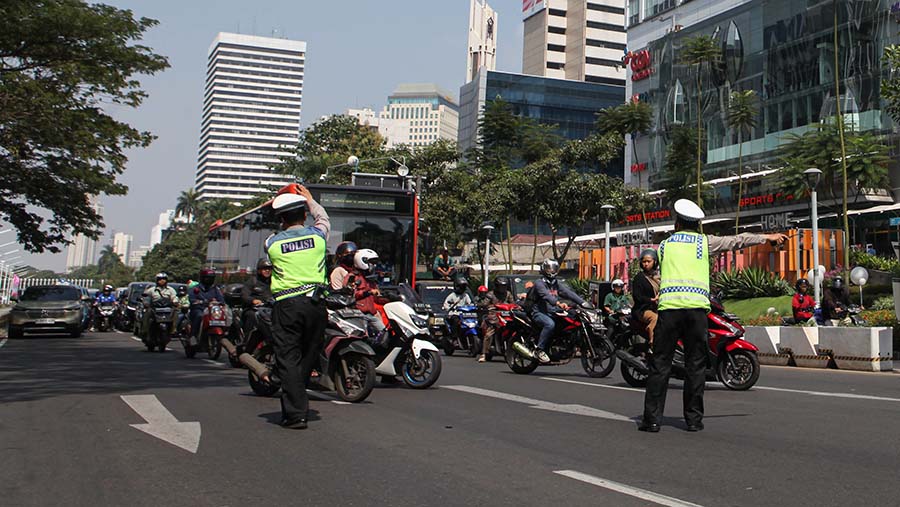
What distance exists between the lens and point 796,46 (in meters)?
47.8

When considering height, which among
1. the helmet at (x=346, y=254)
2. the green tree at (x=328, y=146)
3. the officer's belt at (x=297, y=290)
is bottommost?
the officer's belt at (x=297, y=290)

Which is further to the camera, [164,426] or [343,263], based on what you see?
[343,263]

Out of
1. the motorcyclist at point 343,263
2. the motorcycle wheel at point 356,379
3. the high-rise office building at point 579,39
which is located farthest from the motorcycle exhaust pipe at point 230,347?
the high-rise office building at point 579,39

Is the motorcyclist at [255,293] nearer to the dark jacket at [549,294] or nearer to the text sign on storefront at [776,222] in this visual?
the dark jacket at [549,294]

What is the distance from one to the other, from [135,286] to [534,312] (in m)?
22.0

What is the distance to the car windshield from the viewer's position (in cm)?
2625

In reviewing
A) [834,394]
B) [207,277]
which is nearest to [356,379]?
[834,394]

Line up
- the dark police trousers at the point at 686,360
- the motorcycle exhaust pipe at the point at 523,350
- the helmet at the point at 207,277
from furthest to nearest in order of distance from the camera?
the helmet at the point at 207,277, the motorcycle exhaust pipe at the point at 523,350, the dark police trousers at the point at 686,360

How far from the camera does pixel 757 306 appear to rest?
27188mm

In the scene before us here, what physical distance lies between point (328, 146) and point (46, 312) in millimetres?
29792

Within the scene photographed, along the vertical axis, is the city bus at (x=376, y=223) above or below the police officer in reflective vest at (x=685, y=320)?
above

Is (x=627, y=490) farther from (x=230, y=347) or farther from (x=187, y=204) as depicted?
(x=187, y=204)

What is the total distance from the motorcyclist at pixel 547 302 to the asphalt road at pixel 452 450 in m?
1.98

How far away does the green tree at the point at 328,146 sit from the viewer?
169 ft
